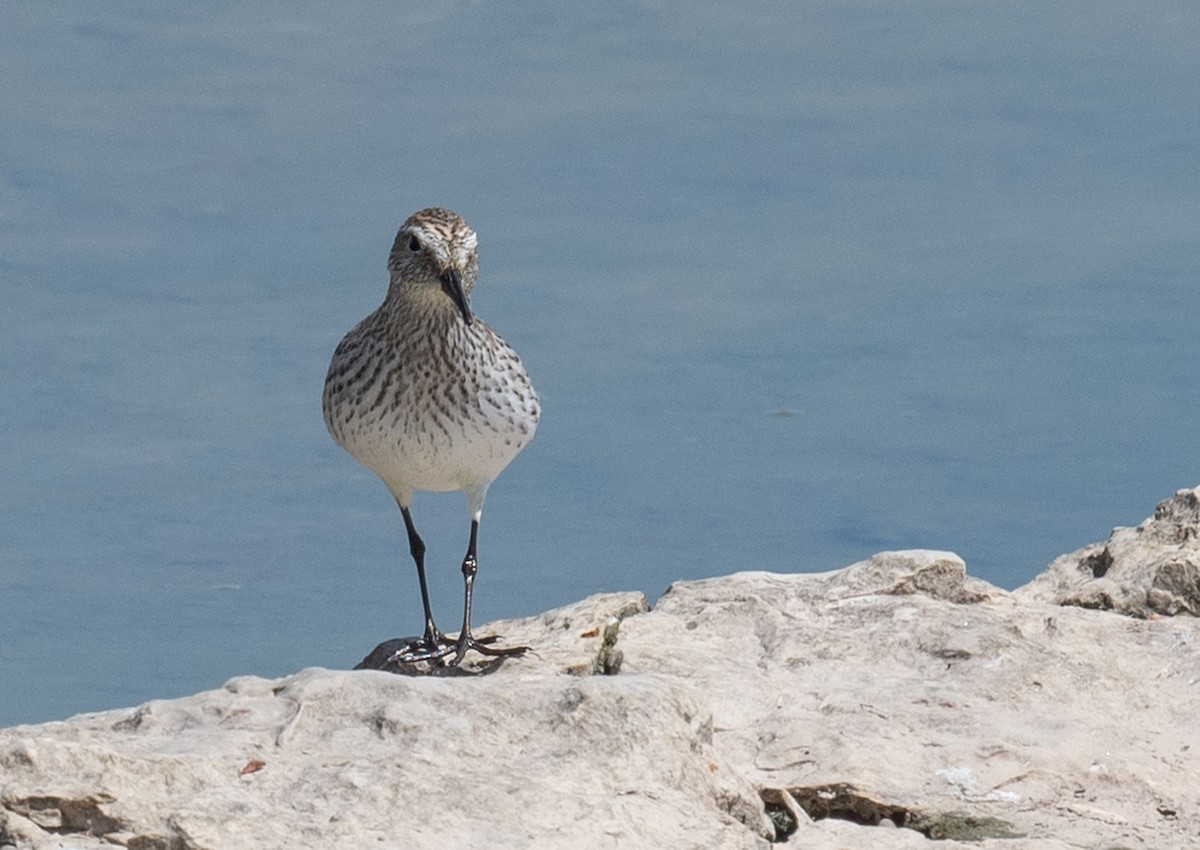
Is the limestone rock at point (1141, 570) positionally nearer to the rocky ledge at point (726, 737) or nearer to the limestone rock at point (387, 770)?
the rocky ledge at point (726, 737)

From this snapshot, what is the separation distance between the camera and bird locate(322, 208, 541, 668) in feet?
27.2

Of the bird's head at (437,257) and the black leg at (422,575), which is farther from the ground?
the bird's head at (437,257)

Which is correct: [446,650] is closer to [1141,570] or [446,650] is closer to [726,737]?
[726,737]

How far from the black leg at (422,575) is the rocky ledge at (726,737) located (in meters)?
0.81

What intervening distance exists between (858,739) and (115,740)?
218 centimetres

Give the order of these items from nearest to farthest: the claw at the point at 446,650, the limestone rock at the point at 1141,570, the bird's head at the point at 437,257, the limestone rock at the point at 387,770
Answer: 1. the limestone rock at the point at 387,770
2. the limestone rock at the point at 1141,570
3. the bird's head at the point at 437,257
4. the claw at the point at 446,650

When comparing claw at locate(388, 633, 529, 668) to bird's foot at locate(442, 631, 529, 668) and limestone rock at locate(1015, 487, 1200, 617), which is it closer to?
bird's foot at locate(442, 631, 529, 668)

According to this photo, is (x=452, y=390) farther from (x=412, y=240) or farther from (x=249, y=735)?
(x=249, y=735)

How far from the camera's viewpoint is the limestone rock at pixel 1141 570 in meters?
7.93

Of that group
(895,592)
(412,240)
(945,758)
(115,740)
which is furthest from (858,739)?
(412,240)

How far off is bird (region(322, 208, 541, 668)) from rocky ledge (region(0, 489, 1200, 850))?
769 millimetres

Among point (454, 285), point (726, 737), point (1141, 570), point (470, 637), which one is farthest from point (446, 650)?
point (1141, 570)

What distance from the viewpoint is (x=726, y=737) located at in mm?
6406

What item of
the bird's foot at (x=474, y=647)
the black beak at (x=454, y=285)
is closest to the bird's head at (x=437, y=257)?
the black beak at (x=454, y=285)
